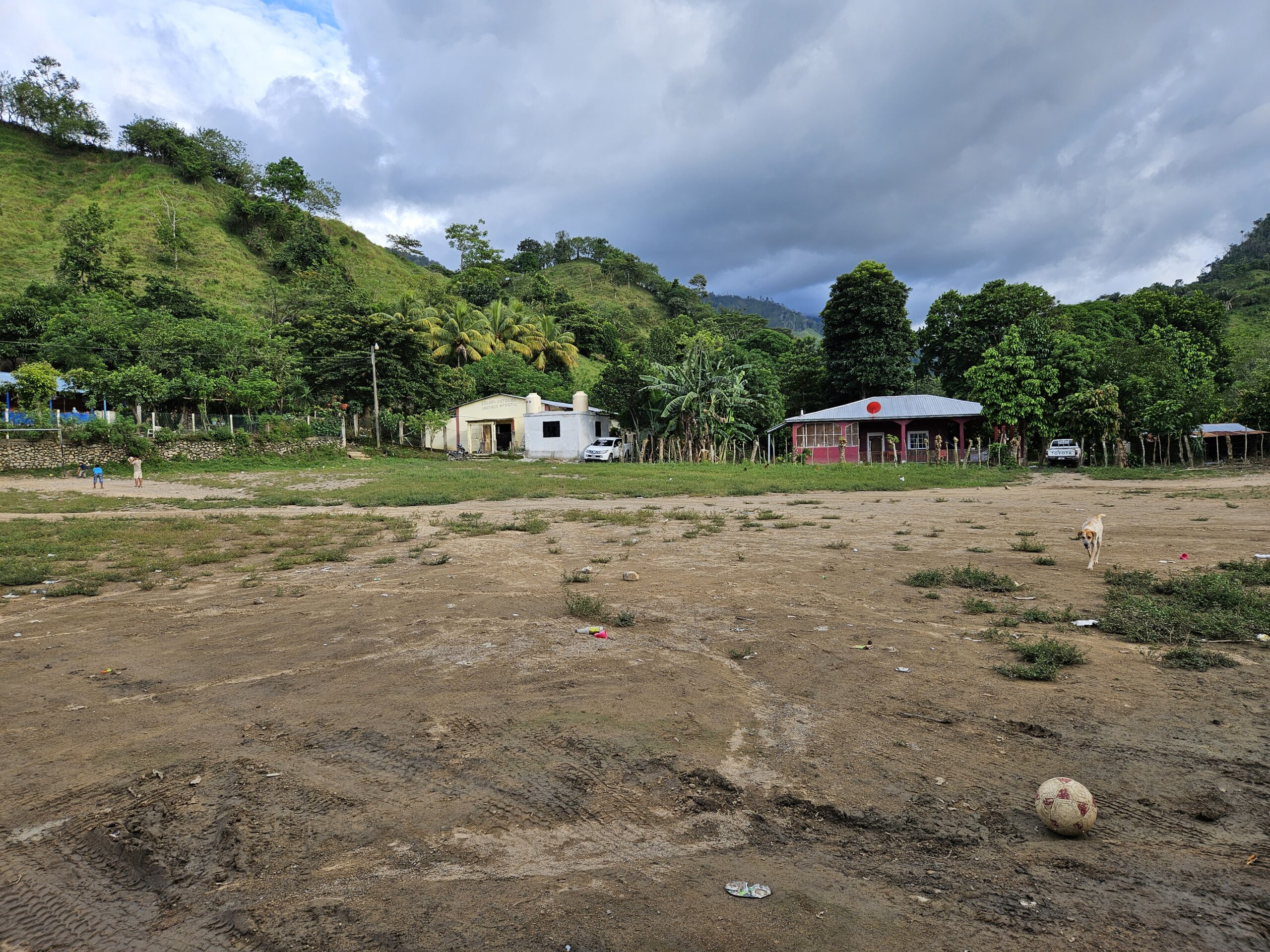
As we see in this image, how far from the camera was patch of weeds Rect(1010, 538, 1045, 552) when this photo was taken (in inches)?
367

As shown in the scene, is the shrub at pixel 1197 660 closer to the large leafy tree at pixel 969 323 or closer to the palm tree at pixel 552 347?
the large leafy tree at pixel 969 323

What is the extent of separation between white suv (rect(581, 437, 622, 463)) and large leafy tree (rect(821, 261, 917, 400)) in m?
18.6

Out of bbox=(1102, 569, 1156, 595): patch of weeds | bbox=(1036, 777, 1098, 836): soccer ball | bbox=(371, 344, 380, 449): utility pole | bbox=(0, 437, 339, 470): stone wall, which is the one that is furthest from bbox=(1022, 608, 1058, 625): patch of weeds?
bbox=(371, 344, 380, 449): utility pole

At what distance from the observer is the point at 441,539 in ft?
36.6

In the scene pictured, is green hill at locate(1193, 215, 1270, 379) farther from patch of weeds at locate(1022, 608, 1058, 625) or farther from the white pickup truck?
patch of weeds at locate(1022, 608, 1058, 625)

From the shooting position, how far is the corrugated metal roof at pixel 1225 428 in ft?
130

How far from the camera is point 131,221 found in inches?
2948

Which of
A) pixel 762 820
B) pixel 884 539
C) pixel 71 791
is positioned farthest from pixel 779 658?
pixel 884 539

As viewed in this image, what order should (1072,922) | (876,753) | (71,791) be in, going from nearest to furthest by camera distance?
(1072,922) → (71,791) → (876,753)

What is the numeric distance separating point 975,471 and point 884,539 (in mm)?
19761

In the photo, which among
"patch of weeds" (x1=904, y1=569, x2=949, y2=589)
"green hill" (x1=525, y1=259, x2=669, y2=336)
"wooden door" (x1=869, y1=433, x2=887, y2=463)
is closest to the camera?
Answer: "patch of weeds" (x1=904, y1=569, x2=949, y2=589)

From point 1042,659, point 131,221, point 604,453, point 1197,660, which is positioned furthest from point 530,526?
point 131,221

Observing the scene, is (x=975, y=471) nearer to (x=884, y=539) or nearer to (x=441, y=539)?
(x=884, y=539)

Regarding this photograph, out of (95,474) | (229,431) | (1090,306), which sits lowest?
(95,474)
